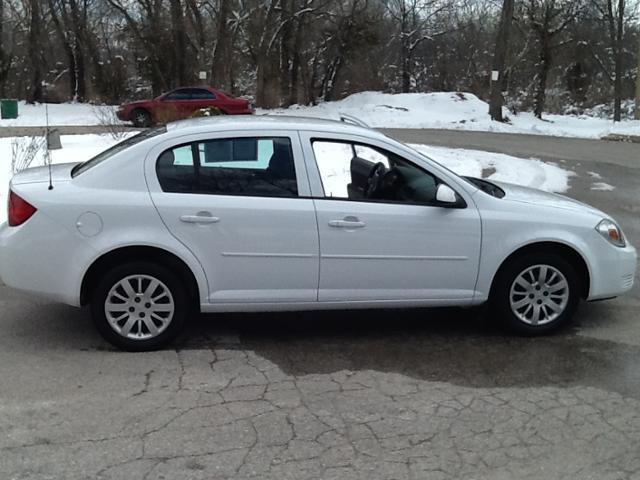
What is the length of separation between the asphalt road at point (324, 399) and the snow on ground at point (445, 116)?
2298cm

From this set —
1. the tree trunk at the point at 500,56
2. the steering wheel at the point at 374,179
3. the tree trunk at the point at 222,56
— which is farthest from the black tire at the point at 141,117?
the steering wheel at the point at 374,179

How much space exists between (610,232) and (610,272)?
301 mm

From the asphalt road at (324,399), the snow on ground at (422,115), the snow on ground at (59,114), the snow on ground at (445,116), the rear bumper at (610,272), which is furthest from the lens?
the snow on ground at (445,116)

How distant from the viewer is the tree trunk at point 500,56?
1158 inches

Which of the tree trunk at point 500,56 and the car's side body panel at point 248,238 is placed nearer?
the car's side body panel at point 248,238

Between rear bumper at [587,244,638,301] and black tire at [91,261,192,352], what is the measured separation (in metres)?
2.94

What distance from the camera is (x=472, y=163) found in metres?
14.8

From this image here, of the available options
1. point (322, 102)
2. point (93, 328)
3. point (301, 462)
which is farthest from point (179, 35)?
point (301, 462)

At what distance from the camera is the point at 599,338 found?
5402 mm

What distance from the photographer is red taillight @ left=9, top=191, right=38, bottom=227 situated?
4.83 metres

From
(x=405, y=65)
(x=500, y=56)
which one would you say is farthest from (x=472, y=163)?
(x=405, y=65)

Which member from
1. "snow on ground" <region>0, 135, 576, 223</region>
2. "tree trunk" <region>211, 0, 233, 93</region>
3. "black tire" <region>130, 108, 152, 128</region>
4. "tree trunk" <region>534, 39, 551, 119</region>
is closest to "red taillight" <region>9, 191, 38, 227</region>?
"snow on ground" <region>0, 135, 576, 223</region>

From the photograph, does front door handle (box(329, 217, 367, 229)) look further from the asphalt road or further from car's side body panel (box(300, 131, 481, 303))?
the asphalt road

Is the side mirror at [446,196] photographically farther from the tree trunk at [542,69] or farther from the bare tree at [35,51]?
the bare tree at [35,51]
